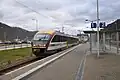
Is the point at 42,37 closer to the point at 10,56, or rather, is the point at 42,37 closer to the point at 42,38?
the point at 42,38

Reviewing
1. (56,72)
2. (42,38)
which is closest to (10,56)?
(42,38)

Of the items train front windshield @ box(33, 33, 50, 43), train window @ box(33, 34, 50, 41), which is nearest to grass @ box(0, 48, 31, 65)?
train front windshield @ box(33, 33, 50, 43)

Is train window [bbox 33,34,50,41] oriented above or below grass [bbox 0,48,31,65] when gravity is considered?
above

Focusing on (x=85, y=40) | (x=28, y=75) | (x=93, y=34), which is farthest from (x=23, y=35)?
(x=28, y=75)

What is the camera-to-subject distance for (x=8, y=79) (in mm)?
10312

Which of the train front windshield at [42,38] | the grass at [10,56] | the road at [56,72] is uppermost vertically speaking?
the train front windshield at [42,38]

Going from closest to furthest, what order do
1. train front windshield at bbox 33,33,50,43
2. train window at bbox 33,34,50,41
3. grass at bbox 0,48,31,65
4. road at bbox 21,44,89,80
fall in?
road at bbox 21,44,89,80
grass at bbox 0,48,31,65
train front windshield at bbox 33,33,50,43
train window at bbox 33,34,50,41

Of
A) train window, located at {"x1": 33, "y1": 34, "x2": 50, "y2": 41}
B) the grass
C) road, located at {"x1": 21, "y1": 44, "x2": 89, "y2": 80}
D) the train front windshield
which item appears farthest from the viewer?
train window, located at {"x1": 33, "y1": 34, "x2": 50, "y2": 41}

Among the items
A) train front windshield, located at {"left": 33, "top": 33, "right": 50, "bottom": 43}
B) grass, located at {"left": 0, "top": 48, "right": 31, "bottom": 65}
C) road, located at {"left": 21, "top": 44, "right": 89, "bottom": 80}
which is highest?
train front windshield, located at {"left": 33, "top": 33, "right": 50, "bottom": 43}

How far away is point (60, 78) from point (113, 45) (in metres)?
37.5

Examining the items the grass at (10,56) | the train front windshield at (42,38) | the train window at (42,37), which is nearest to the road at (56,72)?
the grass at (10,56)

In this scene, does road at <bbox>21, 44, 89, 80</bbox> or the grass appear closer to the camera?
road at <bbox>21, 44, 89, 80</bbox>

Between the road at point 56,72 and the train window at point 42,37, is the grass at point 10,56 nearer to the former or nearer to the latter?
the train window at point 42,37

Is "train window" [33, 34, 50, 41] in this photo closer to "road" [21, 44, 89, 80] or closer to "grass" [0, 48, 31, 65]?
"grass" [0, 48, 31, 65]
